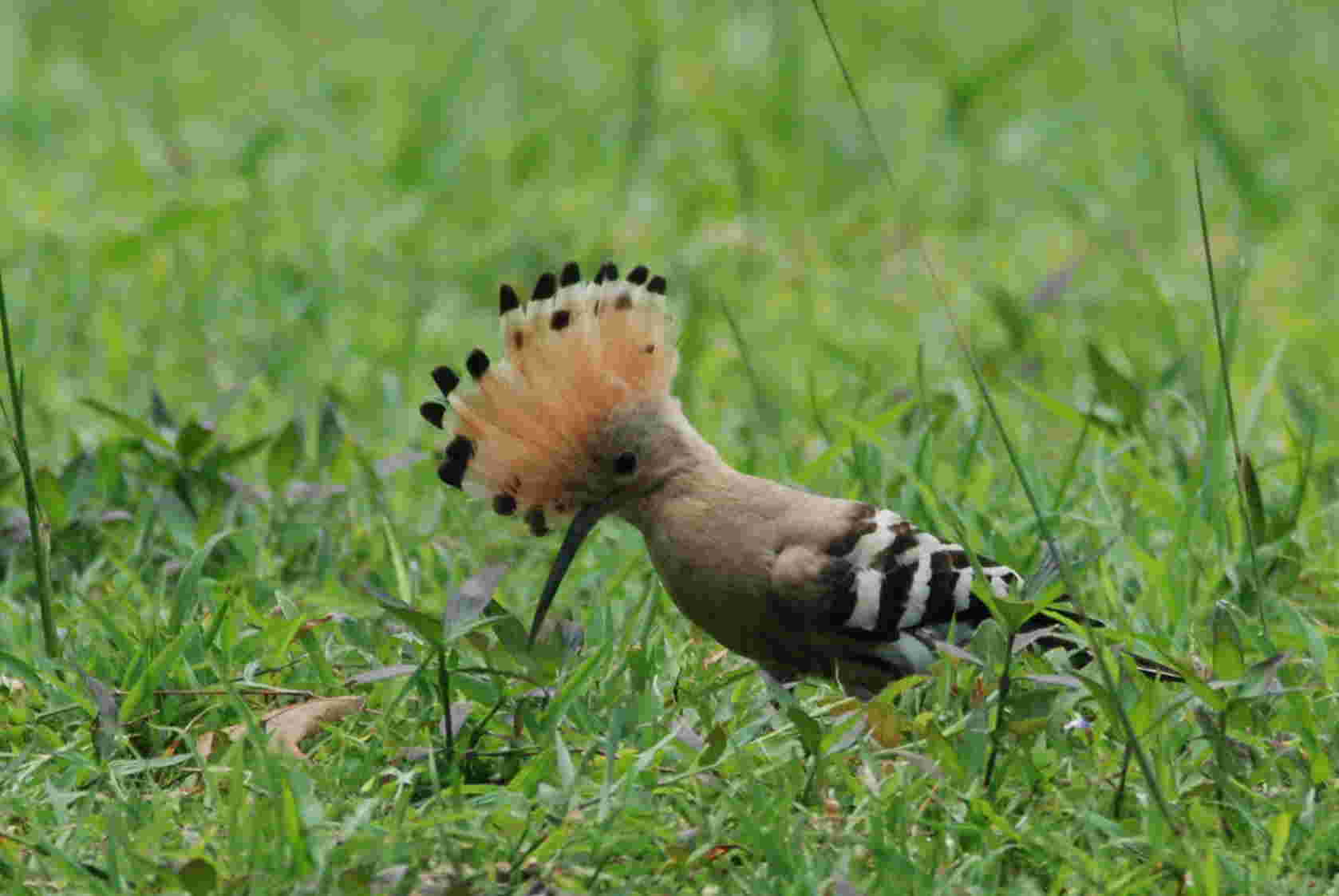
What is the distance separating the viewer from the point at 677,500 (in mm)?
3336

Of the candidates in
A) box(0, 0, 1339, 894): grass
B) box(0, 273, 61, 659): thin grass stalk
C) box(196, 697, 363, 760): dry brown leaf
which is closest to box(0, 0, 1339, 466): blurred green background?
box(0, 0, 1339, 894): grass

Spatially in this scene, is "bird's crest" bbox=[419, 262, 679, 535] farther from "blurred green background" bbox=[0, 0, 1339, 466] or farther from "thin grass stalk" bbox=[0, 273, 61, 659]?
"blurred green background" bbox=[0, 0, 1339, 466]

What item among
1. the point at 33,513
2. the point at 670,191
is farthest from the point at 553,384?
the point at 670,191

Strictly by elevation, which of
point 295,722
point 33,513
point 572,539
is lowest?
point 295,722

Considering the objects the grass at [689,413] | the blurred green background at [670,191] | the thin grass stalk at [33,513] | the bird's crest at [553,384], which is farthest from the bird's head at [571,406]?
the blurred green background at [670,191]

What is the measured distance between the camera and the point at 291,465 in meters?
4.43

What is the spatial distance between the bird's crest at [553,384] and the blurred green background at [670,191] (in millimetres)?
1079

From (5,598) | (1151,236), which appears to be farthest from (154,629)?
(1151,236)

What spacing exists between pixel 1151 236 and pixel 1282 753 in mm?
4008

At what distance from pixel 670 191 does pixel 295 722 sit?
4212mm

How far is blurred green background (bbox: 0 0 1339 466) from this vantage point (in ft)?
18.7

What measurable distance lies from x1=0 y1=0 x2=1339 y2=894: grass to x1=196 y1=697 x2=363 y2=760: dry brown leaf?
14 millimetres

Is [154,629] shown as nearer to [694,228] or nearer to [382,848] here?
[382,848]

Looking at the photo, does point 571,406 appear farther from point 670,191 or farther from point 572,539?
point 670,191
